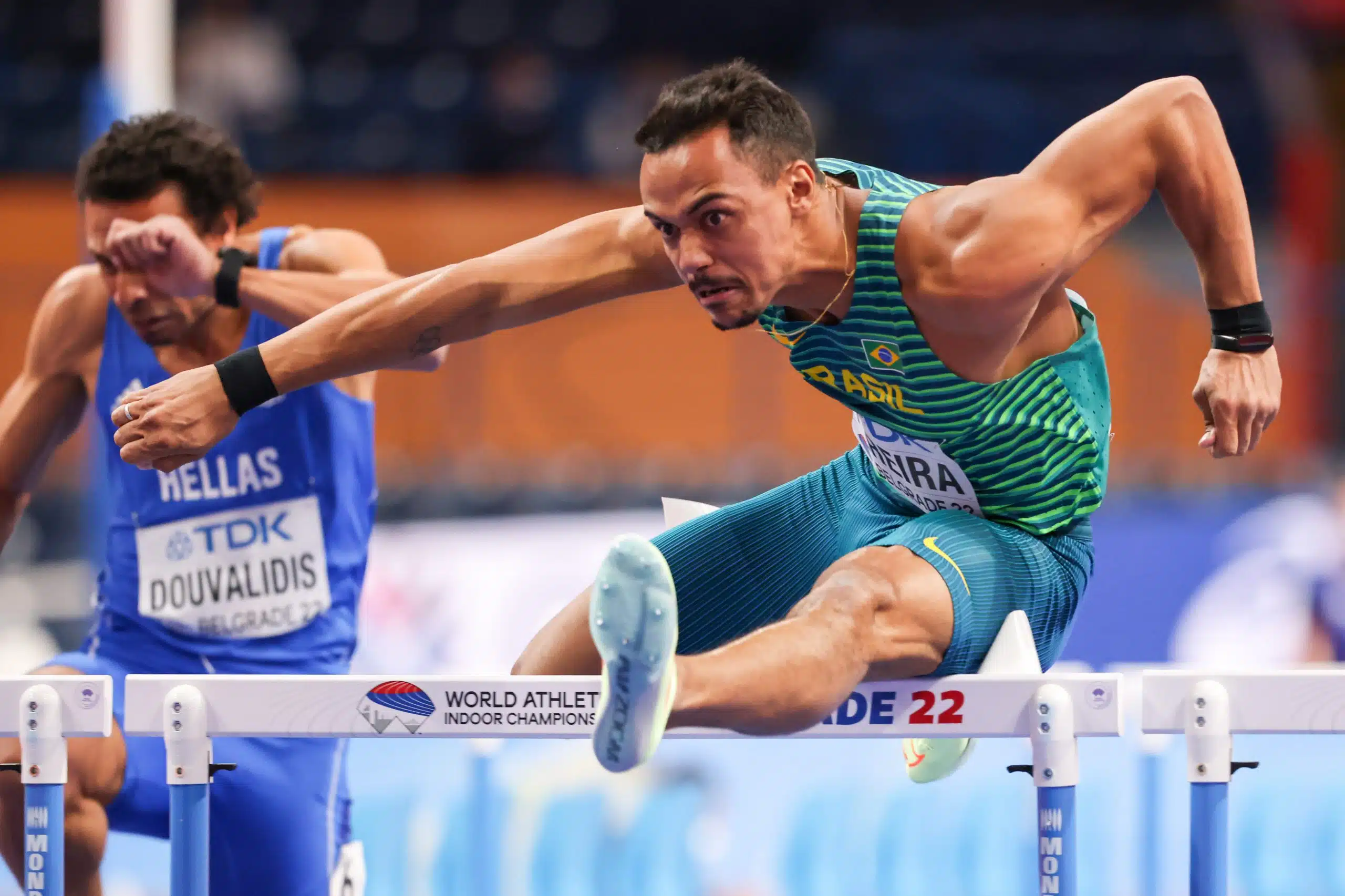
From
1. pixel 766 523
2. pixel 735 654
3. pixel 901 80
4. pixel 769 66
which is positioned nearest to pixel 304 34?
pixel 769 66

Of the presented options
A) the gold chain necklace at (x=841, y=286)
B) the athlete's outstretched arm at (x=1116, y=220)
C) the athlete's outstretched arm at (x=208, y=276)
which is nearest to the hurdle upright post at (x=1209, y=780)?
the athlete's outstretched arm at (x=1116, y=220)

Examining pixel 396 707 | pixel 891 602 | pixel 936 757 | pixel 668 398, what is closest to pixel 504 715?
pixel 396 707

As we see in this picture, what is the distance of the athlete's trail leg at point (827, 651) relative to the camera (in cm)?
261

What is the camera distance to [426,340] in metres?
3.21

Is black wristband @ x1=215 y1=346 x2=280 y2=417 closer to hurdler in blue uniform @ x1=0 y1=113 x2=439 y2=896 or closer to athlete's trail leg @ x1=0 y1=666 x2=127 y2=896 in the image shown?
hurdler in blue uniform @ x1=0 y1=113 x2=439 y2=896

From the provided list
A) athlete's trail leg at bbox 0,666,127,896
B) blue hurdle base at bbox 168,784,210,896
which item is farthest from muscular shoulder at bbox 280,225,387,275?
blue hurdle base at bbox 168,784,210,896

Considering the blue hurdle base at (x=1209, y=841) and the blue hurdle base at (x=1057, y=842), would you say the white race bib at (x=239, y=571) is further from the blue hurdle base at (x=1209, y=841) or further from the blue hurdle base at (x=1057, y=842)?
the blue hurdle base at (x=1209, y=841)

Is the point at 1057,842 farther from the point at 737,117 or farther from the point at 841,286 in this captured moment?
the point at 737,117

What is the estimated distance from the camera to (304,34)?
1193 cm

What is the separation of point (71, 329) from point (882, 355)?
1989mm

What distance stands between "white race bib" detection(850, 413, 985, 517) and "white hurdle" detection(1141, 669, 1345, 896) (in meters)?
0.62

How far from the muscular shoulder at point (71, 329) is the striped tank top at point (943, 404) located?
168cm

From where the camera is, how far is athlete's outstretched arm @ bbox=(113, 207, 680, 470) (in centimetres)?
315

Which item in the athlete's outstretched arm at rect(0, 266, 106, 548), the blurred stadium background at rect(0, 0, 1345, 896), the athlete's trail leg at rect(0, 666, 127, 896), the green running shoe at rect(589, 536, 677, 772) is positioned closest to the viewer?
the green running shoe at rect(589, 536, 677, 772)
